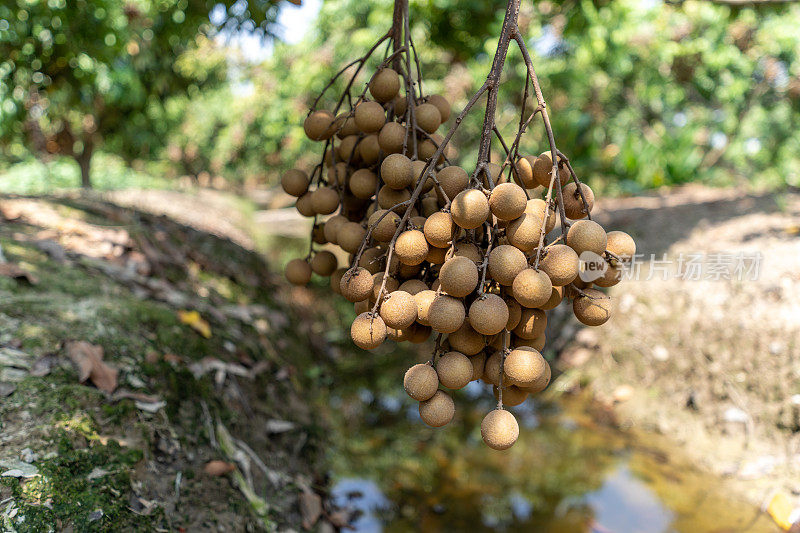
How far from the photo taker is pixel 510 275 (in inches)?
31.6

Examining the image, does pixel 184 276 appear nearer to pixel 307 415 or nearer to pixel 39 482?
pixel 307 415

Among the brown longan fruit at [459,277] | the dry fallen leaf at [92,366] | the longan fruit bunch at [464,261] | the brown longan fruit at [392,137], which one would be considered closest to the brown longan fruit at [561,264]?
the longan fruit bunch at [464,261]

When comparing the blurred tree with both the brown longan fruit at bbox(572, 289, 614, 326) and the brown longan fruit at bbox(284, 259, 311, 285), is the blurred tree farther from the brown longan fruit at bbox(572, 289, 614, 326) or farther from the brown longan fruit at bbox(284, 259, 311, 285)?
the brown longan fruit at bbox(572, 289, 614, 326)

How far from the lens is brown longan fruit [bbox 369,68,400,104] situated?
1.03m

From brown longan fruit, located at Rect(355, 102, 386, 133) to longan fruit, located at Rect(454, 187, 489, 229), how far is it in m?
0.31

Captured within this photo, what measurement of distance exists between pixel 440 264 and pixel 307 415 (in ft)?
5.73

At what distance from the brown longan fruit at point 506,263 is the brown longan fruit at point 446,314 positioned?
73 millimetres

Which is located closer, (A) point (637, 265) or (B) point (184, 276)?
(B) point (184, 276)

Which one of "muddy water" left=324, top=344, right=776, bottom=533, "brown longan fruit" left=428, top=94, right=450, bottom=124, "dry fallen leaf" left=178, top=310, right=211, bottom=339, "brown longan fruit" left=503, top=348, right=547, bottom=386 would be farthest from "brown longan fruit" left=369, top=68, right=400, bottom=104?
"muddy water" left=324, top=344, right=776, bottom=533

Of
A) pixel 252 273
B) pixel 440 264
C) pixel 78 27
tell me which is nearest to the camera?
pixel 440 264

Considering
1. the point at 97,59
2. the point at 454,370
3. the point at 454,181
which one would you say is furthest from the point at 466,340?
the point at 97,59

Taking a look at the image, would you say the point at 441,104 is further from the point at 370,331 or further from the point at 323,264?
the point at 370,331

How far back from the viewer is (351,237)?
3.29ft

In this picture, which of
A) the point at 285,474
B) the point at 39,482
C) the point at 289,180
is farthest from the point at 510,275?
the point at 285,474
